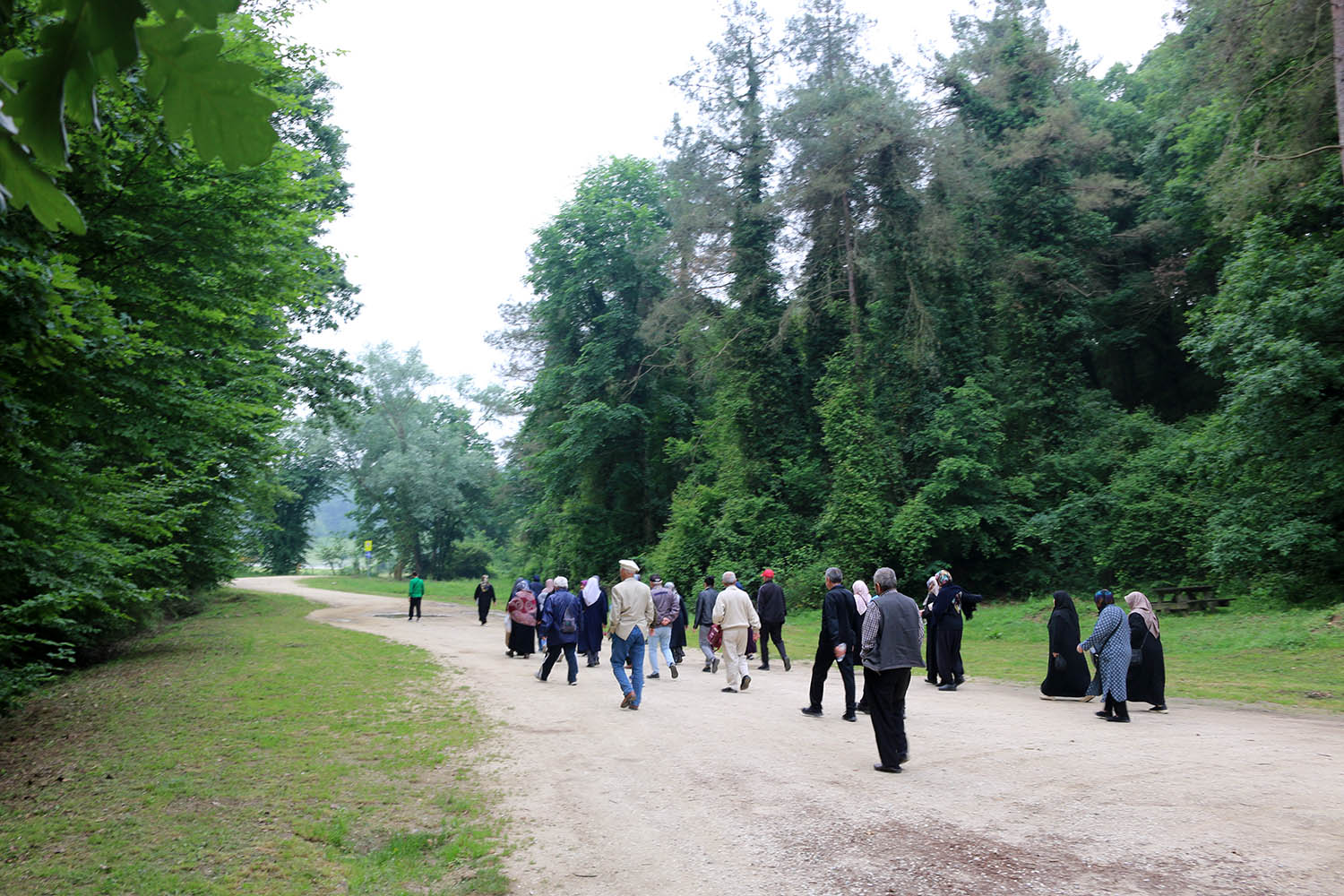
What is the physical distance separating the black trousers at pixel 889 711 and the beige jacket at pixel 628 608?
15.0 ft

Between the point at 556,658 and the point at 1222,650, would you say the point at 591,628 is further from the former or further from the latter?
the point at 1222,650

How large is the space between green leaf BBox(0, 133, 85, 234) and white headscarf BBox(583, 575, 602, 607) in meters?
15.0

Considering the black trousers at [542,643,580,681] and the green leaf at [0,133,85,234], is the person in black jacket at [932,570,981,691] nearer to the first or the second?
the black trousers at [542,643,580,681]

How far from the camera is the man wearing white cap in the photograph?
40.5 ft

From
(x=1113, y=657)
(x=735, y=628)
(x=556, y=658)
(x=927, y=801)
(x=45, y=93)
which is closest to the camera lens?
(x=45, y=93)

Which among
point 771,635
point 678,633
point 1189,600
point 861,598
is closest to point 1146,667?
point 861,598

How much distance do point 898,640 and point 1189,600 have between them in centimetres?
1981

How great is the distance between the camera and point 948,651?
14250 millimetres

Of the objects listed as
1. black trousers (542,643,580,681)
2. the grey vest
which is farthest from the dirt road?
black trousers (542,643,580,681)

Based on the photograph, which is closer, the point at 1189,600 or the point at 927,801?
the point at 927,801

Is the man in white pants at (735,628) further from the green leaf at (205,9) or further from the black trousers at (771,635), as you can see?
the green leaf at (205,9)

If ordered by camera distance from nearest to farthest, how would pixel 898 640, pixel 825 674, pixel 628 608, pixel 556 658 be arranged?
pixel 898 640 < pixel 825 674 < pixel 628 608 < pixel 556 658

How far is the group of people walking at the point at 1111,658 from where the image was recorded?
1137cm

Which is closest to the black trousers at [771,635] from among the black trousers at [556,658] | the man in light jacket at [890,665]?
the black trousers at [556,658]
